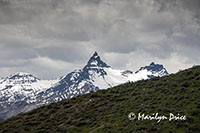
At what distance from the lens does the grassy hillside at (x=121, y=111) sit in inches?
919

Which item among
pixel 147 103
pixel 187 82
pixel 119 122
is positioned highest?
pixel 187 82

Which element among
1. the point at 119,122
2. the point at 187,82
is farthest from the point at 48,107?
the point at 187,82

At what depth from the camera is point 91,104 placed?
116ft

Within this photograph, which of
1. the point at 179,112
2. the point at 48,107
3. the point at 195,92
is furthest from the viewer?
the point at 48,107

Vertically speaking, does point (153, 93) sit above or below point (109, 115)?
above

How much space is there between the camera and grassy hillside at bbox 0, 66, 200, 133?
76.6ft

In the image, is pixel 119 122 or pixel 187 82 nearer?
pixel 119 122

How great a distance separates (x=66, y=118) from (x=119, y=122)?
30.0 feet

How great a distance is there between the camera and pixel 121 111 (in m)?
29.5

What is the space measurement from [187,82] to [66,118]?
18.0m

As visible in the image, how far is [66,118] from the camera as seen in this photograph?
32.2 m

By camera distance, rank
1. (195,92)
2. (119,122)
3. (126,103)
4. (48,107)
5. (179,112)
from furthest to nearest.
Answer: (48,107), (126,103), (195,92), (119,122), (179,112)

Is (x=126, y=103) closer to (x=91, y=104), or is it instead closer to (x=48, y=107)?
(x=91, y=104)

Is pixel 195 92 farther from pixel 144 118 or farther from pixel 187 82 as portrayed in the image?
pixel 144 118
